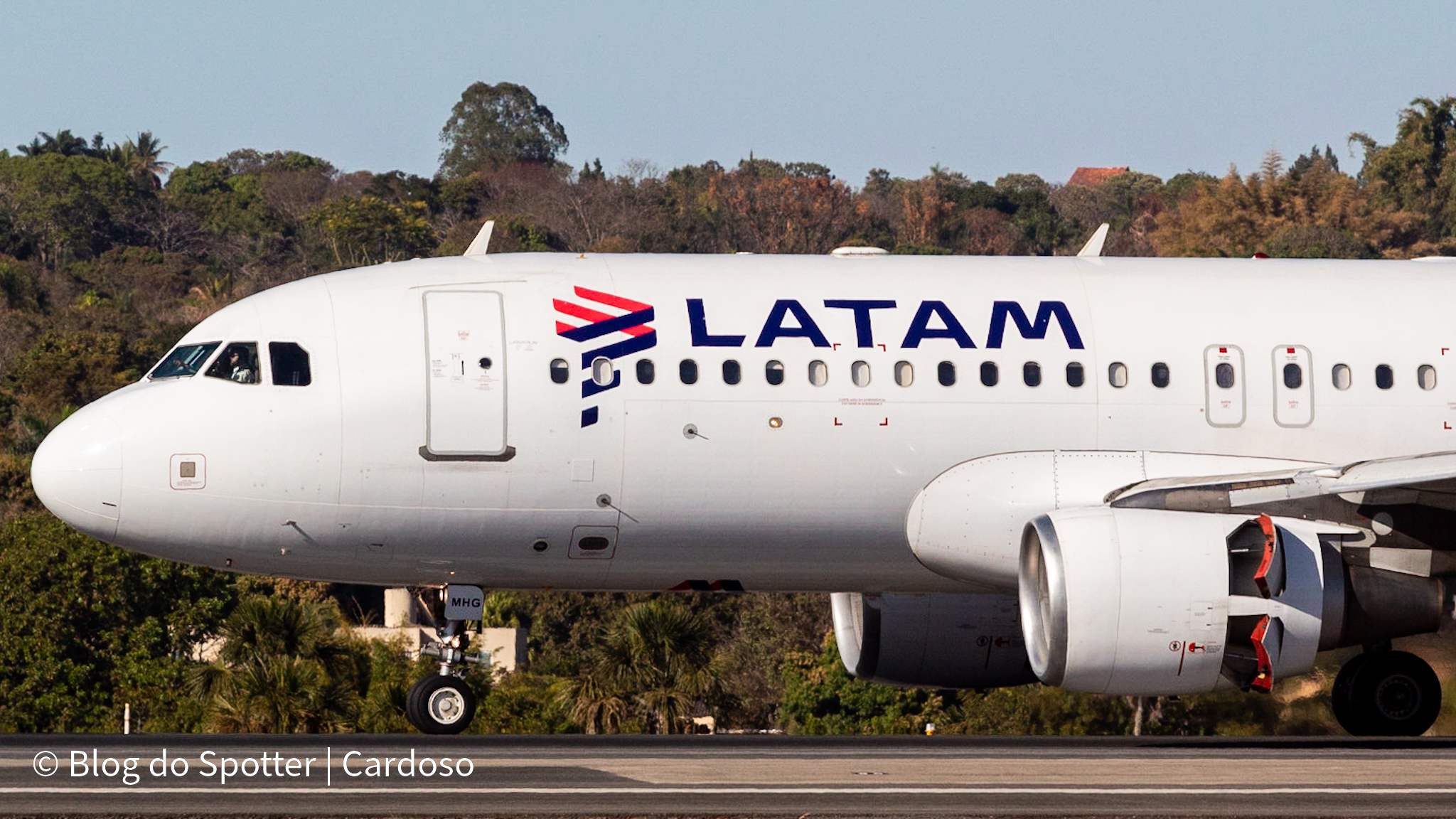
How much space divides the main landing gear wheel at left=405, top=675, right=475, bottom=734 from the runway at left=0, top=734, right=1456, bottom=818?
45cm

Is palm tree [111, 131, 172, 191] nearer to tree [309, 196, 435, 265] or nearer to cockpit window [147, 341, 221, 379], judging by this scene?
tree [309, 196, 435, 265]

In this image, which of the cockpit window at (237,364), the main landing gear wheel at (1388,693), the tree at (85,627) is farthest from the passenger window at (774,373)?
the tree at (85,627)

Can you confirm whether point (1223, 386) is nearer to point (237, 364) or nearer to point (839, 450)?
point (839, 450)

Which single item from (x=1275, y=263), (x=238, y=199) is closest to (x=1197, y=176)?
(x=238, y=199)

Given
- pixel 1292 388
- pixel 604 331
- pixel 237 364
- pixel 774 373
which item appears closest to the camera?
pixel 237 364

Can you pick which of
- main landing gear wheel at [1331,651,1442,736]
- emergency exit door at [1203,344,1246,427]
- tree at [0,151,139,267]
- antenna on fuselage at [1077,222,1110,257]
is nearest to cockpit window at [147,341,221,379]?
antenna on fuselage at [1077,222,1110,257]

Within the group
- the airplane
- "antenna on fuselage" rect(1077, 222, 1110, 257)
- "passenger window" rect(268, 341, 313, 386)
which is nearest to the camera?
the airplane

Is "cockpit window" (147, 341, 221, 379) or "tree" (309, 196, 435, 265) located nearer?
"cockpit window" (147, 341, 221, 379)

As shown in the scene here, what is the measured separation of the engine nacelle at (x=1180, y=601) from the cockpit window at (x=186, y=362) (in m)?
6.96

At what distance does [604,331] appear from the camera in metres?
17.1

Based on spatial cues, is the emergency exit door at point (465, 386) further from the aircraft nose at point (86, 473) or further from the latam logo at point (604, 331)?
the aircraft nose at point (86, 473)

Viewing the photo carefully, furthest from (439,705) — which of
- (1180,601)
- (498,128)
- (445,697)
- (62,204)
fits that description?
(498,128)

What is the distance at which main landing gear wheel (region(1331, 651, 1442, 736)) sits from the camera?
17750 mm

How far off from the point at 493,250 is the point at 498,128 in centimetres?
8736
